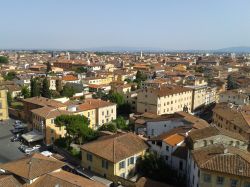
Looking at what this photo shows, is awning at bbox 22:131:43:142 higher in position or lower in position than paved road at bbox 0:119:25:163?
higher

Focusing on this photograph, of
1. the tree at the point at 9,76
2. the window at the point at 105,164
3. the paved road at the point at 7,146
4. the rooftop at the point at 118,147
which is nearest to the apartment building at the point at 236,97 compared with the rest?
the rooftop at the point at 118,147

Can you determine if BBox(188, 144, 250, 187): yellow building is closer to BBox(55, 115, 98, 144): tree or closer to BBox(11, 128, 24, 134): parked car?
BBox(55, 115, 98, 144): tree

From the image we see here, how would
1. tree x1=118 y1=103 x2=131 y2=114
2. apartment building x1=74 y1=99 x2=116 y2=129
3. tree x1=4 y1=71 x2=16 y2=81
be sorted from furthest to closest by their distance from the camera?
tree x1=4 y1=71 x2=16 y2=81
tree x1=118 y1=103 x2=131 y2=114
apartment building x1=74 y1=99 x2=116 y2=129

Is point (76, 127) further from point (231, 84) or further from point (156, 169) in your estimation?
point (231, 84)

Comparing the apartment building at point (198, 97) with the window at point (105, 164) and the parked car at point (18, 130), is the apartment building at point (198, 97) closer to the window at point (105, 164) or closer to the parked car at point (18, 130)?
the parked car at point (18, 130)

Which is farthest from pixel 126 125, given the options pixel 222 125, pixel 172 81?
pixel 172 81

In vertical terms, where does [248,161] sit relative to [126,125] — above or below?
above

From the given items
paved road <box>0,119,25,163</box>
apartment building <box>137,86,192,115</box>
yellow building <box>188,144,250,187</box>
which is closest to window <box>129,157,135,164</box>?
yellow building <box>188,144,250,187</box>

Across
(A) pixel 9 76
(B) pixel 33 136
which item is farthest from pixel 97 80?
(B) pixel 33 136

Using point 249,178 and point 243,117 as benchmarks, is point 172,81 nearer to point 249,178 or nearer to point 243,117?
point 243,117
